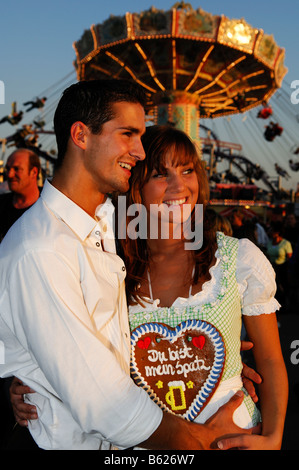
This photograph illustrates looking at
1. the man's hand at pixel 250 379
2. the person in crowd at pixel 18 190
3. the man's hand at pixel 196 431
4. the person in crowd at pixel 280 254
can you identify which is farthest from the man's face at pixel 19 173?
the person in crowd at pixel 280 254

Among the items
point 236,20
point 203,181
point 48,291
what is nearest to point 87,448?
point 48,291

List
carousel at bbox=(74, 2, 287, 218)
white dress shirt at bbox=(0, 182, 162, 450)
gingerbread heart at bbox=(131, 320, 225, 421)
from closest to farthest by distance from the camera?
white dress shirt at bbox=(0, 182, 162, 450) → gingerbread heart at bbox=(131, 320, 225, 421) → carousel at bbox=(74, 2, 287, 218)

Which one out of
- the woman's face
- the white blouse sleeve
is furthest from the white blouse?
the woman's face

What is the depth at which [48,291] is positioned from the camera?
115 cm

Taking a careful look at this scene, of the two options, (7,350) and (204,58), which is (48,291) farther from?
(204,58)

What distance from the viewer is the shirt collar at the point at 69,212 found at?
1.40m

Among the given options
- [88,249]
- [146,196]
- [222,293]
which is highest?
[146,196]

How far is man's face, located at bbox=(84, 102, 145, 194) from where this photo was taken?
58.9 inches

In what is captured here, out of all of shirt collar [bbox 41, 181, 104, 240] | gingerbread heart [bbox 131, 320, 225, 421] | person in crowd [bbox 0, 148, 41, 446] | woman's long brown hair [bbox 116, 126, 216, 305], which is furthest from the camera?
person in crowd [bbox 0, 148, 41, 446]

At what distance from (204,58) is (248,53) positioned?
1.78m

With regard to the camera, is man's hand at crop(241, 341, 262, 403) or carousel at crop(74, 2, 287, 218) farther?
carousel at crop(74, 2, 287, 218)

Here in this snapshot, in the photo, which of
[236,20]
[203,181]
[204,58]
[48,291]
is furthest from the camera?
[204,58]

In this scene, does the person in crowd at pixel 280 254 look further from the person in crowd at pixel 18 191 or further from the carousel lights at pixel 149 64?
the carousel lights at pixel 149 64

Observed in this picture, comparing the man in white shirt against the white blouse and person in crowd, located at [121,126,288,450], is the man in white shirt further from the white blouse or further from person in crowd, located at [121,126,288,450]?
the white blouse
